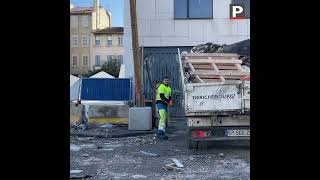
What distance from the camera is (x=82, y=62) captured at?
6625 cm

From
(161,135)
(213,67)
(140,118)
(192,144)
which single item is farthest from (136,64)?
(192,144)

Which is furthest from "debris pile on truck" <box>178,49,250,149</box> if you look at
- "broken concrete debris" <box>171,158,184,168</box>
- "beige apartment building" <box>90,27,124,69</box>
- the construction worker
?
"beige apartment building" <box>90,27,124,69</box>

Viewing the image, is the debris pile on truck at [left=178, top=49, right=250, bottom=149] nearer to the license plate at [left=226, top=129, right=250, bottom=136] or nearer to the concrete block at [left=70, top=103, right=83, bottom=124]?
the license plate at [left=226, top=129, right=250, bottom=136]

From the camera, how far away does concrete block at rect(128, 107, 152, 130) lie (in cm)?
1480

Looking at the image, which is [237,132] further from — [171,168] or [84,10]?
Result: [84,10]

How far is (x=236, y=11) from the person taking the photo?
64.6ft

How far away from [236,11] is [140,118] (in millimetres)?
7460

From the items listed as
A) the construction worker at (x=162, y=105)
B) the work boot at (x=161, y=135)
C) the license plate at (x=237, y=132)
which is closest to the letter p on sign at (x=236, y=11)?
the construction worker at (x=162, y=105)

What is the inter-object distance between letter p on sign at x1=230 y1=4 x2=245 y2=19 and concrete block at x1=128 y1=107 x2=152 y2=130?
276 inches

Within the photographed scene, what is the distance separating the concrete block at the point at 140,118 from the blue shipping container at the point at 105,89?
3219mm
